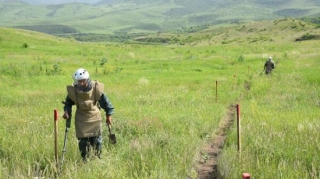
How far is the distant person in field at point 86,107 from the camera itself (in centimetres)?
786

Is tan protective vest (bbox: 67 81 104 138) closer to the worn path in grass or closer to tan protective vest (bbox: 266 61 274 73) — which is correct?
the worn path in grass

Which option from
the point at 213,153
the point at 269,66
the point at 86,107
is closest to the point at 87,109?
the point at 86,107

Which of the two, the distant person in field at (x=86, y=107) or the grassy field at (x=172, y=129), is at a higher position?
the distant person in field at (x=86, y=107)

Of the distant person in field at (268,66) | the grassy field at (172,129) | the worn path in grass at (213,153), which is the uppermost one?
the distant person in field at (268,66)

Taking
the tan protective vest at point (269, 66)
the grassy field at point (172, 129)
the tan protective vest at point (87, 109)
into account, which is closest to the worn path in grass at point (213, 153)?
the grassy field at point (172, 129)

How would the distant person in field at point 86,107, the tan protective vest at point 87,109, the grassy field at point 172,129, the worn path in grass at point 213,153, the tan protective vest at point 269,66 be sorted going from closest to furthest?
the grassy field at point 172,129
the distant person in field at point 86,107
the tan protective vest at point 87,109
the worn path in grass at point 213,153
the tan protective vest at point 269,66

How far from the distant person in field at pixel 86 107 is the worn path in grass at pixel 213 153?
7.97 feet

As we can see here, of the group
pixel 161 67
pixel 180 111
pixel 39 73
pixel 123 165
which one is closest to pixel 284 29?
pixel 161 67

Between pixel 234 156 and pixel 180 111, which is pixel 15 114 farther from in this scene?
pixel 234 156

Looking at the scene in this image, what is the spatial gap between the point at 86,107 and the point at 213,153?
143 inches

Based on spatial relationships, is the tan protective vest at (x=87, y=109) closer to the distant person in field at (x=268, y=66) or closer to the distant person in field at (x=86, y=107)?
the distant person in field at (x=86, y=107)

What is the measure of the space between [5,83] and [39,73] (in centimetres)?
494

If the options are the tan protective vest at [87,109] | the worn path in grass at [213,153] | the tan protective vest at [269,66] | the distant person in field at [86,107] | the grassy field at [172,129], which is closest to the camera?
the grassy field at [172,129]

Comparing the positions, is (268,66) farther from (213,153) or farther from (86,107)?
(86,107)
